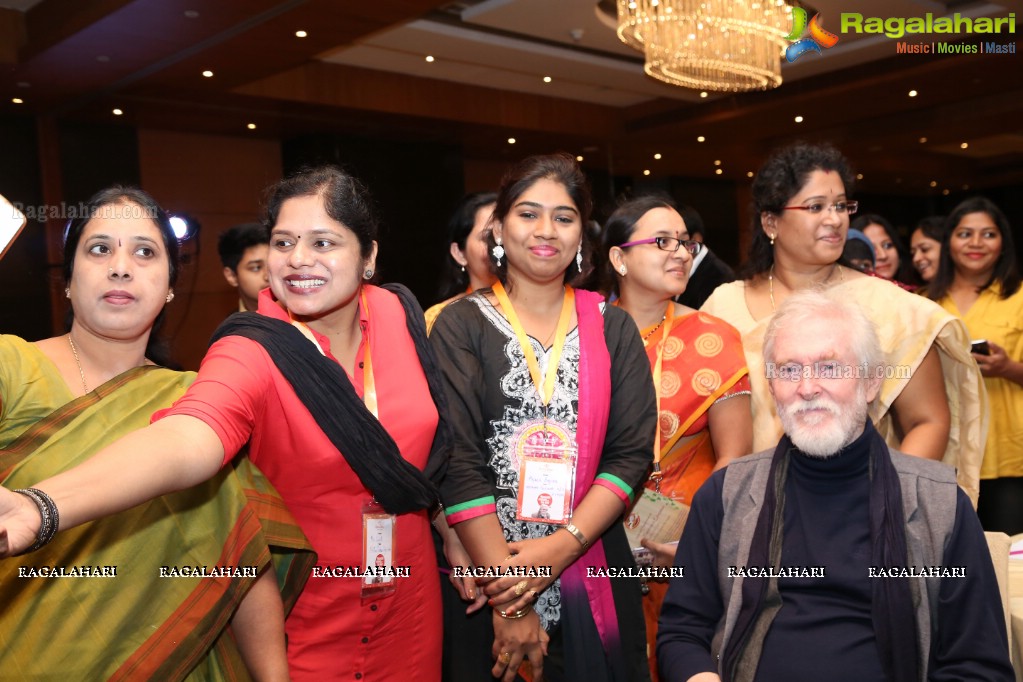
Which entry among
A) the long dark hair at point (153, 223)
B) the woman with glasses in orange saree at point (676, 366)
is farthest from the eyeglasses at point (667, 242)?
the long dark hair at point (153, 223)

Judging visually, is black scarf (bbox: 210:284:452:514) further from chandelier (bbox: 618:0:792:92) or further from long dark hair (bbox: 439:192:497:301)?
chandelier (bbox: 618:0:792:92)

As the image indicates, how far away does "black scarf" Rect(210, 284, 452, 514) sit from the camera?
171cm

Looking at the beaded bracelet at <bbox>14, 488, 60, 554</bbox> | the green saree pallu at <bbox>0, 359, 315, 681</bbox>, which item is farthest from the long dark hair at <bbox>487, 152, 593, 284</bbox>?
the beaded bracelet at <bbox>14, 488, 60, 554</bbox>

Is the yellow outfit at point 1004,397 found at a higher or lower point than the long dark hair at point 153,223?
lower

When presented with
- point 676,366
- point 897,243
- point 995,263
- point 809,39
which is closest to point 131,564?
point 676,366

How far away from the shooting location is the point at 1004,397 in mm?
3639

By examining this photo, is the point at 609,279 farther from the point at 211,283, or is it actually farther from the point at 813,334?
the point at 211,283

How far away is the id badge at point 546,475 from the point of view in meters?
2.04

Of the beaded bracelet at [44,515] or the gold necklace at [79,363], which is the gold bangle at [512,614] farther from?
the beaded bracelet at [44,515]

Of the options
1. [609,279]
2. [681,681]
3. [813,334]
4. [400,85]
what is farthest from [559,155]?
[400,85]

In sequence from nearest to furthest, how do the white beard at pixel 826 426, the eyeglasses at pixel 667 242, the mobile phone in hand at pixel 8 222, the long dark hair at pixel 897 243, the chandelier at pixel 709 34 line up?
the mobile phone in hand at pixel 8 222, the white beard at pixel 826 426, the eyeglasses at pixel 667 242, the chandelier at pixel 709 34, the long dark hair at pixel 897 243

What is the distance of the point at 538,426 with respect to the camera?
2.08 meters

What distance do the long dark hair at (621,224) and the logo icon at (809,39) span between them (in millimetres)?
3598

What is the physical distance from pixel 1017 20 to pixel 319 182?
686 cm
